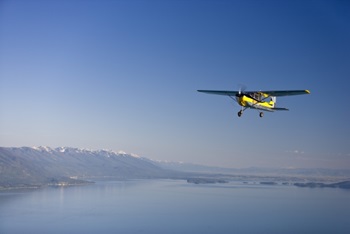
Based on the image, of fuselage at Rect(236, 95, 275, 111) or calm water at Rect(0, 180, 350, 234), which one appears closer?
fuselage at Rect(236, 95, 275, 111)

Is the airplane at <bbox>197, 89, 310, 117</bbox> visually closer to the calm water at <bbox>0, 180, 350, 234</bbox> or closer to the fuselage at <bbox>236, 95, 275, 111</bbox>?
the fuselage at <bbox>236, 95, 275, 111</bbox>

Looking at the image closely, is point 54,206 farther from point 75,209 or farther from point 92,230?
point 92,230

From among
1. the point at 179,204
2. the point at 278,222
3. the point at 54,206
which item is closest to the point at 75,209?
the point at 54,206

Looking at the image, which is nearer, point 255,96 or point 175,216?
point 255,96

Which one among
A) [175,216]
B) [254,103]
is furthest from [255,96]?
[175,216]

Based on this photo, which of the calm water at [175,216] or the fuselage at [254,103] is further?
the calm water at [175,216]

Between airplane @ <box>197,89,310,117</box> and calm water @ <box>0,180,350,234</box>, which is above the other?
airplane @ <box>197,89,310,117</box>

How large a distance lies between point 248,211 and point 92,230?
5730 cm

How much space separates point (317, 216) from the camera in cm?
11594

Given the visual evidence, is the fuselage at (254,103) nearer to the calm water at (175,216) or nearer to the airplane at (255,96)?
the airplane at (255,96)

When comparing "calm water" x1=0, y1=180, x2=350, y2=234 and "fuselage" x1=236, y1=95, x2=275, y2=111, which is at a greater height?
"fuselage" x1=236, y1=95, x2=275, y2=111

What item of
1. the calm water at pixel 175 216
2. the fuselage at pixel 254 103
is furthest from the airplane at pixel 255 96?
the calm water at pixel 175 216

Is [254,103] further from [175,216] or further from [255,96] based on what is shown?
[175,216]

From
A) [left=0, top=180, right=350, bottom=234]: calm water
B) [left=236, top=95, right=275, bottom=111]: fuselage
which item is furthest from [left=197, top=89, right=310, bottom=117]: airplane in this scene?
[left=0, top=180, right=350, bottom=234]: calm water
